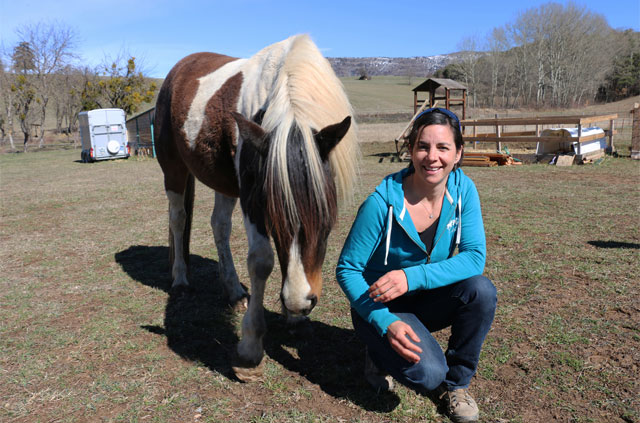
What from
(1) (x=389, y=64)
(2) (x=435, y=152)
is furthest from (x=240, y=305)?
(1) (x=389, y=64)

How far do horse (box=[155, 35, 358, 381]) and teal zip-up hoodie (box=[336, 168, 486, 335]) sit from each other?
0.17 metres

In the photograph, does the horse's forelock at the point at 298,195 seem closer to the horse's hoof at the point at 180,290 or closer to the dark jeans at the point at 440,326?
the dark jeans at the point at 440,326

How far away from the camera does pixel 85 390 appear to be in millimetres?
2557

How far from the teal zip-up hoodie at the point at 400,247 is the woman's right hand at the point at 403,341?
0.05m

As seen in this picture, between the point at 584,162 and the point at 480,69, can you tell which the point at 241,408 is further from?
Answer: the point at 480,69

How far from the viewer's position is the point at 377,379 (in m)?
2.46

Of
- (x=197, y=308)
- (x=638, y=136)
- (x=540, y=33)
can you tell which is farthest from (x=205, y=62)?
(x=540, y=33)

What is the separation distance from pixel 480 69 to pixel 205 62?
2316 inches

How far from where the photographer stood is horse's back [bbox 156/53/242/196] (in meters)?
3.01

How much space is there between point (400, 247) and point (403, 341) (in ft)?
1.66

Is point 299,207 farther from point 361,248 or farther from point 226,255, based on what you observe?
point 226,255

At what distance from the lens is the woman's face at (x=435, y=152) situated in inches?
82.4

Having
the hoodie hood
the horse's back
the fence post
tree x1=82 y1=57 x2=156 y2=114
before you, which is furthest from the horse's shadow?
tree x1=82 y1=57 x2=156 y2=114

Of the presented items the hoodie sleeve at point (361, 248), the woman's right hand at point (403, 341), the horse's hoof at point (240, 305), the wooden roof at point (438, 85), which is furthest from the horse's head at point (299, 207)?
the wooden roof at point (438, 85)
